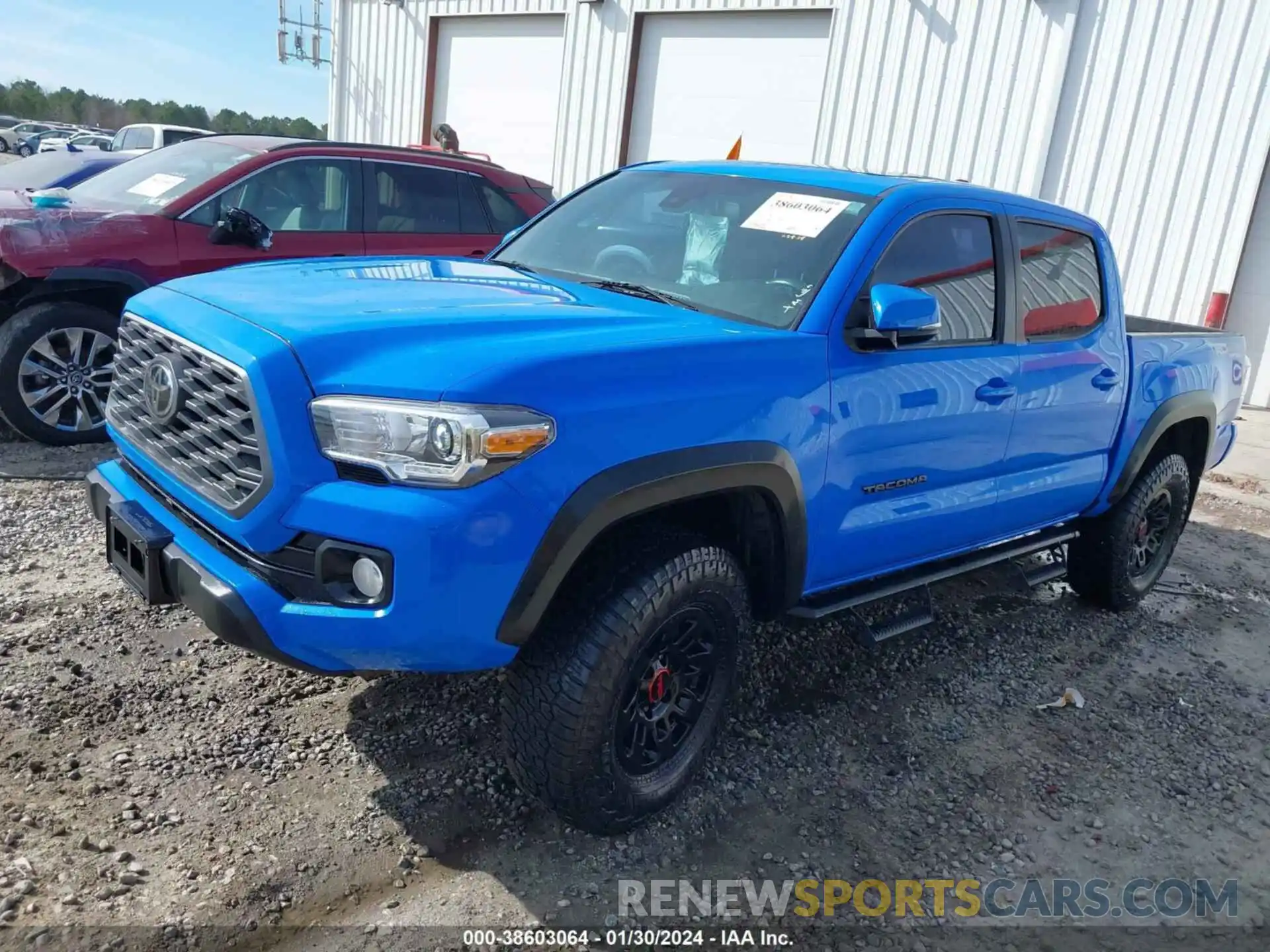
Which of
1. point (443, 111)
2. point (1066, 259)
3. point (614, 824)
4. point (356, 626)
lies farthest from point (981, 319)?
point (443, 111)

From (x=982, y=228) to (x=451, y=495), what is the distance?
8.33 feet

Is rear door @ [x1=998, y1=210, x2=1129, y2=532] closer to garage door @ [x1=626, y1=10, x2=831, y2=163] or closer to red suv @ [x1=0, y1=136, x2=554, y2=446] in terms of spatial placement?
red suv @ [x1=0, y1=136, x2=554, y2=446]

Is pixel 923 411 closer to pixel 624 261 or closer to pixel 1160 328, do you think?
pixel 624 261

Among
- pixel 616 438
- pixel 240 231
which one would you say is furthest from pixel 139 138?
pixel 616 438

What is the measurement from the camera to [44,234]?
16.8ft

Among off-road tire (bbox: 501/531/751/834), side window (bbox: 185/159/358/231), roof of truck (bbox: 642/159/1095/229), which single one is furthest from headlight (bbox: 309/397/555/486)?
side window (bbox: 185/159/358/231)

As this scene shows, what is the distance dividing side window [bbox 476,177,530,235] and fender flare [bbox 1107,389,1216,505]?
4.14m

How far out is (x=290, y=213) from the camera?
5.86 meters

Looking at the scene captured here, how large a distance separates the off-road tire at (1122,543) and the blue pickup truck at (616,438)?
0.70m

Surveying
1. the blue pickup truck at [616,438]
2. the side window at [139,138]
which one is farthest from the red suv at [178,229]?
the side window at [139,138]

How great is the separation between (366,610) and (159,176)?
484 centimetres

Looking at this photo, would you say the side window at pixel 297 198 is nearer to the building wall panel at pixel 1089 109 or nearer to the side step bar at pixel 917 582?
the side step bar at pixel 917 582

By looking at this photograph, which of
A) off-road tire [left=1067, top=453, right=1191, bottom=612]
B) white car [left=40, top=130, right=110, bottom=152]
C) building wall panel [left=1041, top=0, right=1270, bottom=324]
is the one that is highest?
building wall panel [left=1041, top=0, right=1270, bottom=324]

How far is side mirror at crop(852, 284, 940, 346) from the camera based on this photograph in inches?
114
